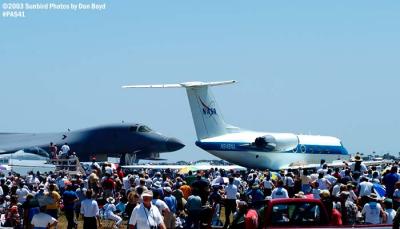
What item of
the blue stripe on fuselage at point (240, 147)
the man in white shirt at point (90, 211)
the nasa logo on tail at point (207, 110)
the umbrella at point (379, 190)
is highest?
the nasa logo on tail at point (207, 110)

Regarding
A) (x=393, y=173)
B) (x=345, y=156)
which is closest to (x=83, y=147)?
(x=345, y=156)

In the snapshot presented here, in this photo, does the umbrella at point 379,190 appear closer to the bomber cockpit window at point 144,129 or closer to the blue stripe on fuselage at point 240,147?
the blue stripe on fuselage at point 240,147

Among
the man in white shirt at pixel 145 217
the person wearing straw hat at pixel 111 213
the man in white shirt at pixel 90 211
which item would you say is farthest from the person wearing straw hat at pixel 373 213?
the person wearing straw hat at pixel 111 213

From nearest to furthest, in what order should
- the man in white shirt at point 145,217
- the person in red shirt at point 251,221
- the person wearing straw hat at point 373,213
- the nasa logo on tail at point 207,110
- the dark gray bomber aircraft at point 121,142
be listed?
1. the person in red shirt at point 251,221
2. the man in white shirt at point 145,217
3. the person wearing straw hat at point 373,213
4. the nasa logo on tail at point 207,110
5. the dark gray bomber aircraft at point 121,142

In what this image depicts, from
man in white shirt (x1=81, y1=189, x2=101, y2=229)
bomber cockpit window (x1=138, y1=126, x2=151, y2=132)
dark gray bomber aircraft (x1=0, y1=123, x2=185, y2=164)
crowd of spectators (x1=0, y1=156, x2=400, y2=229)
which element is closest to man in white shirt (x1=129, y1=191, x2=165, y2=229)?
crowd of spectators (x1=0, y1=156, x2=400, y2=229)

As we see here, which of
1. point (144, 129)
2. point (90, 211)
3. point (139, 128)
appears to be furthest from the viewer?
point (144, 129)

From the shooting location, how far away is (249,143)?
168 feet

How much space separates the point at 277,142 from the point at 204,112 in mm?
5099

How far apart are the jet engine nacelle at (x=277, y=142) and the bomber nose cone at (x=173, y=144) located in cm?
1078

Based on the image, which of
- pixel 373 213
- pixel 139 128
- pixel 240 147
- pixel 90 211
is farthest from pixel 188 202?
pixel 139 128

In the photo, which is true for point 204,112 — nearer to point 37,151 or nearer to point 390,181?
point 37,151

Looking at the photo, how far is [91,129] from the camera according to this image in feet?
208

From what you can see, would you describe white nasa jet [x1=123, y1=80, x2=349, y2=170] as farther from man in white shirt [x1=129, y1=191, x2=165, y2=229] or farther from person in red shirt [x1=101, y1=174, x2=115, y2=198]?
man in white shirt [x1=129, y1=191, x2=165, y2=229]

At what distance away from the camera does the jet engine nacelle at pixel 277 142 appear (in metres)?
51.0
